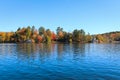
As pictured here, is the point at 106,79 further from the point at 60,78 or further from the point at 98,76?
the point at 60,78

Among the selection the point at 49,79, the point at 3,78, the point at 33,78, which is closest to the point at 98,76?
the point at 49,79

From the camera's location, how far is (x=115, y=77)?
29562 mm

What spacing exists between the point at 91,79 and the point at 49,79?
6247 millimetres

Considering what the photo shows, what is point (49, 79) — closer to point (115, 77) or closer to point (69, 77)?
point (69, 77)

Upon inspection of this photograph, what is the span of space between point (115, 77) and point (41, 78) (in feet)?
37.7

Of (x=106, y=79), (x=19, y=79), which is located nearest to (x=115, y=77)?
(x=106, y=79)

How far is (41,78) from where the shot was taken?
1126 inches

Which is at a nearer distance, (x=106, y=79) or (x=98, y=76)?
(x=106, y=79)

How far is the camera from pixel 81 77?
2953 centimetres

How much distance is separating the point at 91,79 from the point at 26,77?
389 inches

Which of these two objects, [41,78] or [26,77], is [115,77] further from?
[26,77]

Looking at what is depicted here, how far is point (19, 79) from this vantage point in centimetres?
2797

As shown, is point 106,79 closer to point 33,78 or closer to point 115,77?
point 115,77

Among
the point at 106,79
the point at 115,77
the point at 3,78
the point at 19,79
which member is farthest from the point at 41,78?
the point at 115,77
